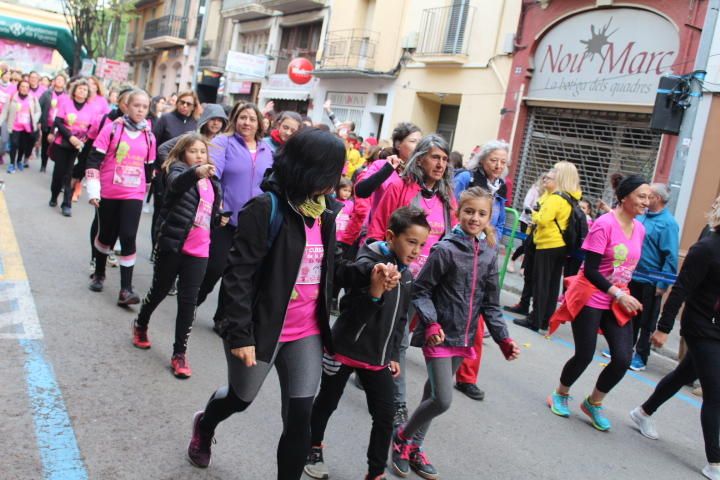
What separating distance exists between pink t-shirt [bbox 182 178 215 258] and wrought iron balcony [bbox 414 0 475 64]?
13988 millimetres

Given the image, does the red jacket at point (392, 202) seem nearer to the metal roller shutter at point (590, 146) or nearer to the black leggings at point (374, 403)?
the black leggings at point (374, 403)

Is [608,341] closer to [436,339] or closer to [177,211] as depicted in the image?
[436,339]

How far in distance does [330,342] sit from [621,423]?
330cm

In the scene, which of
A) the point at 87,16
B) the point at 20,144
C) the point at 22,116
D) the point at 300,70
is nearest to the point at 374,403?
the point at 22,116

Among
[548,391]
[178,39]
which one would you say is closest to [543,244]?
[548,391]

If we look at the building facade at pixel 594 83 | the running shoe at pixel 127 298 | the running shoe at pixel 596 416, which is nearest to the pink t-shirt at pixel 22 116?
the running shoe at pixel 127 298

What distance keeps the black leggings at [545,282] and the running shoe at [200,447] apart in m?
5.79

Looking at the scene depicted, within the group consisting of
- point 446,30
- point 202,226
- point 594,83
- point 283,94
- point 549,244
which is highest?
point 446,30

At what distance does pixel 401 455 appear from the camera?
3.95m

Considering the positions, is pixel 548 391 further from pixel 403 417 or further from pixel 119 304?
pixel 119 304

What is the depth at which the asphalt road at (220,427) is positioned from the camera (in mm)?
3613

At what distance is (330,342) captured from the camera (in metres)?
3.24

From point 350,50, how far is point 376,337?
20.6 metres

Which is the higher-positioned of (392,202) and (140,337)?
(392,202)
